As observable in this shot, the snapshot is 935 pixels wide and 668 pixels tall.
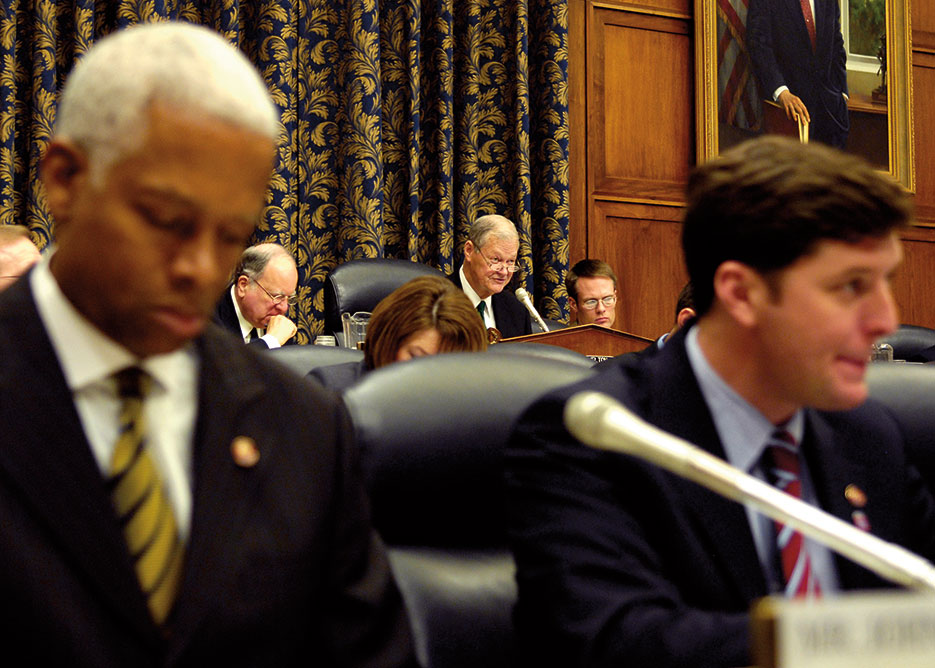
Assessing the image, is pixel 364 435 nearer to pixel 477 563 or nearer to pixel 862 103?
pixel 477 563

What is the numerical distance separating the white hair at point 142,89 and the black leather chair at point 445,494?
0.55 m

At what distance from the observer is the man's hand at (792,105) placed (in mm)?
6426

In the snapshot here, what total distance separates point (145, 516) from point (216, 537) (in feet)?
0.21

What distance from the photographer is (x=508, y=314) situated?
17.7 ft

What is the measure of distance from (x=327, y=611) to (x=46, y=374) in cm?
36

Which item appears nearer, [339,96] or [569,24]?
[339,96]

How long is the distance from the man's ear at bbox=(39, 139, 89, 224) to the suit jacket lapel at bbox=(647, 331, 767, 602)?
697 millimetres

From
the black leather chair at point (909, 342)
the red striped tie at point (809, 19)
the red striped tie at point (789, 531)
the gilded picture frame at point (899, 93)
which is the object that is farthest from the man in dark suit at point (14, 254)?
the gilded picture frame at point (899, 93)

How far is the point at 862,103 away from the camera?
22.0 feet

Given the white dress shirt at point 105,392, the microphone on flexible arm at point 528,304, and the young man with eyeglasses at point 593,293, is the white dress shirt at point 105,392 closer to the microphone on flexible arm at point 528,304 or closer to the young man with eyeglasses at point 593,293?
the microphone on flexible arm at point 528,304

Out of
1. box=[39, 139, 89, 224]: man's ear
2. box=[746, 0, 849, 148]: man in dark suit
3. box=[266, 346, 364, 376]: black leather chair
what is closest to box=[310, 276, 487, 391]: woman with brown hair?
box=[266, 346, 364, 376]: black leather chair

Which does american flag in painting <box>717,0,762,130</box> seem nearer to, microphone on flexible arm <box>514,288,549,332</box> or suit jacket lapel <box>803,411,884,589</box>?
microphone on flexible arm <box>514,288,549,332</box>

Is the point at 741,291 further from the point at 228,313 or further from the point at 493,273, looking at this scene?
the point at 493,273

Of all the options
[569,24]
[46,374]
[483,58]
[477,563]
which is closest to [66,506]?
[46,374]
